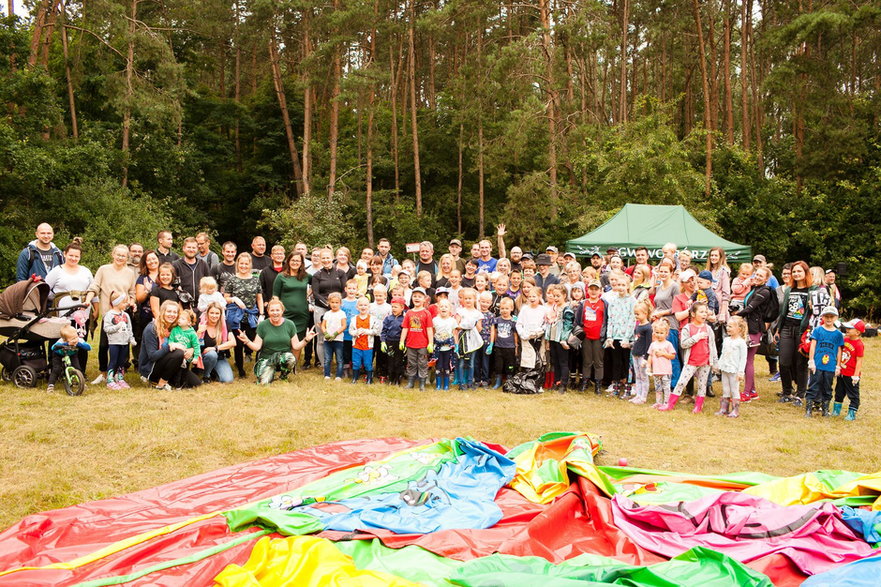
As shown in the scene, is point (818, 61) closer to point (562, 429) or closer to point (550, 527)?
point (562, 429)

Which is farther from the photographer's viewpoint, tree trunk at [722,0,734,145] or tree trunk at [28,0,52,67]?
tree trunk at [722,0,734,145]

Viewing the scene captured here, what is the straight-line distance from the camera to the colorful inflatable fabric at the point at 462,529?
11.1ft

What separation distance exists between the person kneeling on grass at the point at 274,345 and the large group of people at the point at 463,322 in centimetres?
2

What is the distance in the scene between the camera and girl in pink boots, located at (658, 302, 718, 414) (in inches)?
294

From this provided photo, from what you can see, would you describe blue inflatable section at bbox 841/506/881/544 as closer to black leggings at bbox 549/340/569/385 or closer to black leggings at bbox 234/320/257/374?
black leggings at bbox 549/340/569/385

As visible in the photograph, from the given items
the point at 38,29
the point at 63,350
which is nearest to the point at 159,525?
the point at 63,350

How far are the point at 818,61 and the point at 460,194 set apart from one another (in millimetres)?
13686

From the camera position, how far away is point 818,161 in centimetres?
2175

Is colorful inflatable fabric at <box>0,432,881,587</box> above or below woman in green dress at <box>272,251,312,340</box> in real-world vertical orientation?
below

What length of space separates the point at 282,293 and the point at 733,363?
564 centimetres

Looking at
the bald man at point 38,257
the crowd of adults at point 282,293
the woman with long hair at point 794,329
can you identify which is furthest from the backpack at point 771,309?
the bald man at point 38,257

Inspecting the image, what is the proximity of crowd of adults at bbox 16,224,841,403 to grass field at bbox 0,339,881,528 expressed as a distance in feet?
1.56

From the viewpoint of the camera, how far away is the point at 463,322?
841cm

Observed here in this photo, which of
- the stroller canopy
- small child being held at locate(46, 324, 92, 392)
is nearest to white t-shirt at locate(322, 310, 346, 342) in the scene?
small child being held at locate(46, 324, 92, 392)
